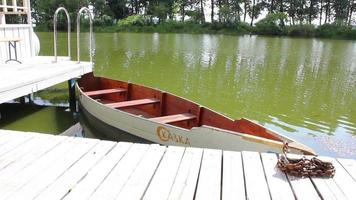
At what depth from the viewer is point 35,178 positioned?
2705 mm

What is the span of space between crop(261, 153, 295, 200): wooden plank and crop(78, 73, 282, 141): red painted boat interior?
1265 mm

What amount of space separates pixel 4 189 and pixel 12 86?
329 centimetres

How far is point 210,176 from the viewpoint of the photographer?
110 inches

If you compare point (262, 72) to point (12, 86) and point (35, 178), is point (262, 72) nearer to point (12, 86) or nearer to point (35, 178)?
point (12, 86)

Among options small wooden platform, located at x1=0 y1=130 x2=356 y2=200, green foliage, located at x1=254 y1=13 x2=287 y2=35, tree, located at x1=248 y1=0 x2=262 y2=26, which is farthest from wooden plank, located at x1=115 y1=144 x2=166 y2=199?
tree, located at x1=248 y1=0 x2=262 y2=26

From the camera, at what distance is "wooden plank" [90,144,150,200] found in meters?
2.50

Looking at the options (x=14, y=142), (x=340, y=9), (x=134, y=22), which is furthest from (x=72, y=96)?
(x=340, y=9)

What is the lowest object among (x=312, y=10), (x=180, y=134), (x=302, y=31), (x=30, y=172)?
(x=180, y=134)

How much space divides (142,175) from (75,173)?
1.70ft

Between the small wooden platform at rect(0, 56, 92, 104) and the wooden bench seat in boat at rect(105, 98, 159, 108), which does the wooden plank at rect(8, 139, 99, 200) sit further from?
the wooden bench seat in boat at rect(105, 98, 159, 108)

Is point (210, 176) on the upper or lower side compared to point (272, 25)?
lower

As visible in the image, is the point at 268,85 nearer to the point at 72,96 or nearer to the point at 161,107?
the point at 161,107

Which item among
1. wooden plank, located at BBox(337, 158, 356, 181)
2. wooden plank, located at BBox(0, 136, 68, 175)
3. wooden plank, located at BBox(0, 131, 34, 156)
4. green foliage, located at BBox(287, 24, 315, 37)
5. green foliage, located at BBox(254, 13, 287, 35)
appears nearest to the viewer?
wooden plank, located at BBox(0, 136, 68, 175)

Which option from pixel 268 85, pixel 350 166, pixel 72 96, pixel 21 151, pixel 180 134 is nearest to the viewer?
pixel 350 166
